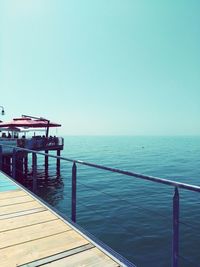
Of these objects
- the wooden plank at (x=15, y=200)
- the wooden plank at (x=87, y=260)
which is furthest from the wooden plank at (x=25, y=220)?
the wooden plank at (x=87, y=260)

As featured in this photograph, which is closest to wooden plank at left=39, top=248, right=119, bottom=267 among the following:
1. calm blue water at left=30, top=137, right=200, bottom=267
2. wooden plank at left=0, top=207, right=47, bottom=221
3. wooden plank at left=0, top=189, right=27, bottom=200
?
calm blue water at left=30, top=137, right=200, bottom=267

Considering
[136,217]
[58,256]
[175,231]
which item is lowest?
[136,217]

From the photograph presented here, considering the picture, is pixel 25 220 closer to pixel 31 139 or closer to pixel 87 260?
pixel 87 260

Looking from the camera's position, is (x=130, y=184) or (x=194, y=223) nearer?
(x=194, y=223)

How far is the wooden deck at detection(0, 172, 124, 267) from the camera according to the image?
9.06 ft

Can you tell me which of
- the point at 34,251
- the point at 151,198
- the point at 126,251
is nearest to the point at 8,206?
the point at 34,251

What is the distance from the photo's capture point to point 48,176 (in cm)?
2642

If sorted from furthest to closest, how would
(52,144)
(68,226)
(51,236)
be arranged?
1. (52,144)
2. (68,226)
3. (51,236)

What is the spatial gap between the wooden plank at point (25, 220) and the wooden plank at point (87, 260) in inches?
47.9

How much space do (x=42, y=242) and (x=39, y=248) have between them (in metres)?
0.16

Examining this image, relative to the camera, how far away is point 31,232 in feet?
11.5

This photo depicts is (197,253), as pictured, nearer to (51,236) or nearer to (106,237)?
(106,237)

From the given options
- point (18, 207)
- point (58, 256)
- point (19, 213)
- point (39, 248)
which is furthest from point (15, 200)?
point (58, 256)

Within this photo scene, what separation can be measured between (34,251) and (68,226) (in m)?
0.83
